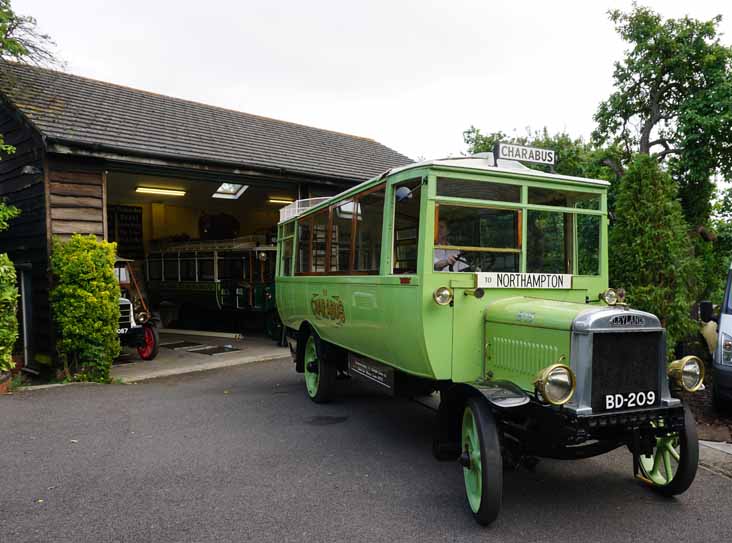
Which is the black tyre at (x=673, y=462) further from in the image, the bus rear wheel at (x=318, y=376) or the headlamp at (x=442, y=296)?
the bus rear wheel at (x=318, y=376)

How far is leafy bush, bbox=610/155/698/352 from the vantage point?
8047 mm

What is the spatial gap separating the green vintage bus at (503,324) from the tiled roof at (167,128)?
19.6 feet

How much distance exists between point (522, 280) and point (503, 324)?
23.0 inches

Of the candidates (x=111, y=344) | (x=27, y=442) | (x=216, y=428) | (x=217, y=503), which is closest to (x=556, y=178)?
(x=217, y=503)

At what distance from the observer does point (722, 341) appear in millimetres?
6301

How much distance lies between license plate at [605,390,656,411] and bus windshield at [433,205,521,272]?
1.40 metres

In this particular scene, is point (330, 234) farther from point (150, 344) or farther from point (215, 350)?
point (215, 350)

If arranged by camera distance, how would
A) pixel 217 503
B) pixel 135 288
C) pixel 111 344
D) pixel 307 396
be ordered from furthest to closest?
pixel 135 288 < pixel 111 344 < pixel 307 396 < pixel 217 503

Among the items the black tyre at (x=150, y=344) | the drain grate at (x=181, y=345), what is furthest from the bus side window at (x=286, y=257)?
the drain grate at (x=181, y=345)

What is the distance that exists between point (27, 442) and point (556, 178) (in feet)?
18.4

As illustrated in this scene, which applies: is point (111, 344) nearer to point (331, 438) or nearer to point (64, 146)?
point (64, 146)

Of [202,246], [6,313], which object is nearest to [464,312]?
[6,313]

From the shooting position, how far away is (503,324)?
168 inches

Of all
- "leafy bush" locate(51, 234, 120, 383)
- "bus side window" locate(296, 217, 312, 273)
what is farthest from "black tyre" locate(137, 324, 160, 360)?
"bus side window" locate(296, 217, 312, 273)
